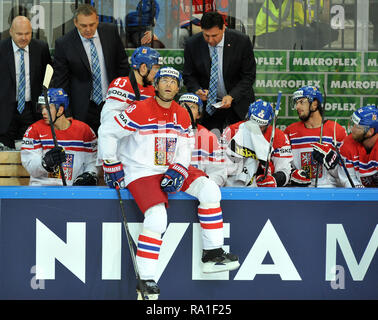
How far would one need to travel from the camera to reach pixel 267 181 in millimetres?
4750

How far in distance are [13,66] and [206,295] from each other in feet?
9.06

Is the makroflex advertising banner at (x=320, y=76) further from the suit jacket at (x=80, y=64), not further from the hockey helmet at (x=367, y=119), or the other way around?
the hockey helmet at (x=367, y=119)

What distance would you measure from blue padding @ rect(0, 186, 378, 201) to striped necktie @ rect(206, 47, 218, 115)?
1874 mm

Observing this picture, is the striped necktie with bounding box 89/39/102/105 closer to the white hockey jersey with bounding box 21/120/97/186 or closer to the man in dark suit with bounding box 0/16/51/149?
the man in dark suit with bounding box 0/16/51/149

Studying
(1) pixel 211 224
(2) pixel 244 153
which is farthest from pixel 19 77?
(1) pixel 211 224

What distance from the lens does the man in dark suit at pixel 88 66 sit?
573 cm

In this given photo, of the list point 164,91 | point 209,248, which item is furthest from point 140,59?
point 209,248

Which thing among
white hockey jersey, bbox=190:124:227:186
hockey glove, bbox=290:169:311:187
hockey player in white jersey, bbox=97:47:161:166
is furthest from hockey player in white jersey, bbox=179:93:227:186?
hockey glove, bbox=290:169:311:187

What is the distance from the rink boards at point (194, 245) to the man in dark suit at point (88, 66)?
6.31 feet

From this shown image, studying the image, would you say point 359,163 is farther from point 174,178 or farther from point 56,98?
point 56,98

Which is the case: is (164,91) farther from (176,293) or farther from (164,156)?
(176,293)

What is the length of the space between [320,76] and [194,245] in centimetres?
282

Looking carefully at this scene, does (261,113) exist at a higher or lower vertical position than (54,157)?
higher

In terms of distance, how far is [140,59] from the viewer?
4.68 meters
